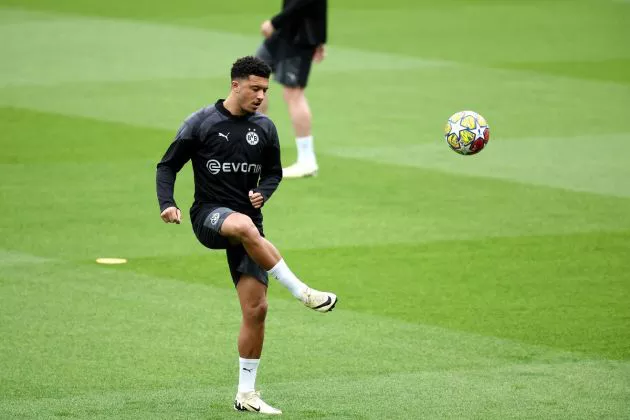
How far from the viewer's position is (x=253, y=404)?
28.8ft

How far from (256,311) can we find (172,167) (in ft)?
3.64

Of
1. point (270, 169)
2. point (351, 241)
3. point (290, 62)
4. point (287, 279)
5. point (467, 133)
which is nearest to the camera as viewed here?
point (287, 279)

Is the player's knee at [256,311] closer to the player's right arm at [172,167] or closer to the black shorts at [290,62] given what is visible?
the player's right arm at [172,167]

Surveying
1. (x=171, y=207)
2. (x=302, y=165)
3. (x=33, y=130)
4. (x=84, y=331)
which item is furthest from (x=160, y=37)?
(x=171, y=207)

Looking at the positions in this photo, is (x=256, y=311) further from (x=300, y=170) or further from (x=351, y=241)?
(x=300, y=170)

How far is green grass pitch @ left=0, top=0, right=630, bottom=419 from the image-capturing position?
9516mm

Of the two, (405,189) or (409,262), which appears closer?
(409,262)

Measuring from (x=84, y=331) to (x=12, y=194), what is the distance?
4.99 m

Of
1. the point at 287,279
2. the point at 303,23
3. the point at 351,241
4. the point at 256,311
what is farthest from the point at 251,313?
the point at 303,23

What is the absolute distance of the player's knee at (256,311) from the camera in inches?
344

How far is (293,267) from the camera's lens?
12758 mm

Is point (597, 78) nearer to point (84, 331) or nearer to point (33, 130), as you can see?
point (33, 130)

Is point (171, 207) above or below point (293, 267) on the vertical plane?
above

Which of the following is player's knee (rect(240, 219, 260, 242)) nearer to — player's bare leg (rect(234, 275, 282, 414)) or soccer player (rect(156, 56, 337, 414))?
soccer player (rect(156, 56, 337, 414))
